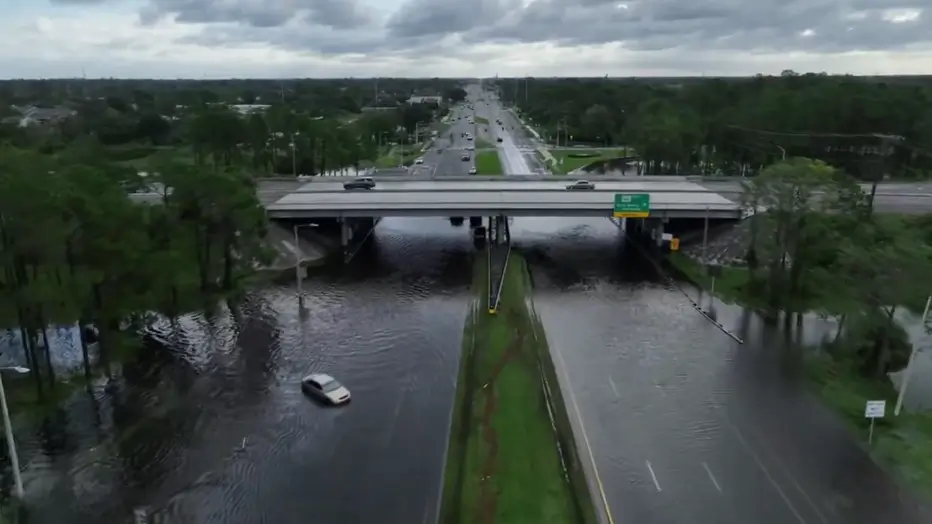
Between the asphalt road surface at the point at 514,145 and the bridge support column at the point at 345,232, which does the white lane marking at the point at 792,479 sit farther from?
the asphalt road surface at the point at 514,145

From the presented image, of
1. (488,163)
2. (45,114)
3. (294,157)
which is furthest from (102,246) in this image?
(45,114)

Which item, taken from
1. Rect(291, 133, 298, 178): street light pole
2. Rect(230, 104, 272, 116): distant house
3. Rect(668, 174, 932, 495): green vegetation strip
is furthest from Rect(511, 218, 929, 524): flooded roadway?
Rect(230, 104, 272, 116): distant house

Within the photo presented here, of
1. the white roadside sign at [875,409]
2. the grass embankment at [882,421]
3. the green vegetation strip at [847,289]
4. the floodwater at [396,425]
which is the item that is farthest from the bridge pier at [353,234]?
the white roadside sign at [875,409]

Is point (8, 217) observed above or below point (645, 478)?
above

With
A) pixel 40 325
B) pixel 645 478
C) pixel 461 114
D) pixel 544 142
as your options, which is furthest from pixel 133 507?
pixel 461 114

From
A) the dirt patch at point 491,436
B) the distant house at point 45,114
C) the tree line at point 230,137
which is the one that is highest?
the distant house at point 45,114

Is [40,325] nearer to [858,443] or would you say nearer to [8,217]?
[8,217]

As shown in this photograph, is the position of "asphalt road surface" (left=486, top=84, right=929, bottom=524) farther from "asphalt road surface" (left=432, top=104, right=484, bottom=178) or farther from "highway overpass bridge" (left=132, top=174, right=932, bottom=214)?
"asphalt road surface" (left=432, top=104, right=484, bottom=178)
